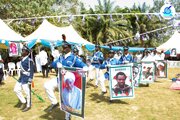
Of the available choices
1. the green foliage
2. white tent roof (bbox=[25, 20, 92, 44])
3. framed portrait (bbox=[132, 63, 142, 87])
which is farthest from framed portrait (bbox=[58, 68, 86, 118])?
the green foliage

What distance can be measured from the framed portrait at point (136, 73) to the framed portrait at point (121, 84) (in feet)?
9.28

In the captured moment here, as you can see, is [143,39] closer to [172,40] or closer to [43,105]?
[172,40]

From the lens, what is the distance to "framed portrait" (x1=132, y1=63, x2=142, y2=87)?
13070 millimetres

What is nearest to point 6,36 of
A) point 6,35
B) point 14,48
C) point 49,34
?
point 6,35

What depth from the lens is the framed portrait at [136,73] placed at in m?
13.1

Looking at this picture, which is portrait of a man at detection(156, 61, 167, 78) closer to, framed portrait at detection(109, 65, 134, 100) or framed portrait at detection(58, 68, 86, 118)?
framed portrait at detection(109, 65, 134, 100)

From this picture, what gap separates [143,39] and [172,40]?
30.0ft

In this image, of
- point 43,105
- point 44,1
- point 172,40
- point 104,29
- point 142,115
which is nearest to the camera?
point 142,115

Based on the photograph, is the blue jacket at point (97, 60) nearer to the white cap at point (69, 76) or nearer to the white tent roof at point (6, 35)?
the white tent roof at point (6, 35)

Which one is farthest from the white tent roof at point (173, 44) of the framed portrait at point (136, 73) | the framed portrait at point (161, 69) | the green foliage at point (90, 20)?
the framed portrait at point (136, 73)

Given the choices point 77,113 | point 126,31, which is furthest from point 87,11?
point 77,113

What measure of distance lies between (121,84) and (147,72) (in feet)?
13.8

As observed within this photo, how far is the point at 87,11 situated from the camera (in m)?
39.2

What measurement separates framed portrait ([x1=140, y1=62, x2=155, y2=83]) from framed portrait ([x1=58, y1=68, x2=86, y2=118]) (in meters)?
7.30
